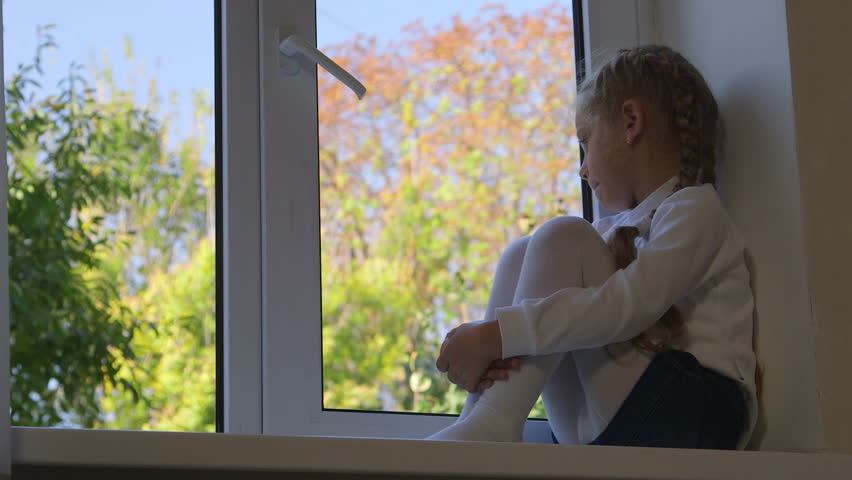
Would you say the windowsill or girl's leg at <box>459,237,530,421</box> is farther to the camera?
girl's leg at <box>459,237,530,421</box>

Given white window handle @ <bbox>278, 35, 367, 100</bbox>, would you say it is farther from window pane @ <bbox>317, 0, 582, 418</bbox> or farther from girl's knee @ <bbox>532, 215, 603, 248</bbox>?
girl's knee @ <bbox>532, 215, 603, 248</bbox>

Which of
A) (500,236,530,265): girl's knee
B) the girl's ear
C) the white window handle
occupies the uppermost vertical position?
the white window handle

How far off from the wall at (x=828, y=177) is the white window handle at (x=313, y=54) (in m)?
0.55

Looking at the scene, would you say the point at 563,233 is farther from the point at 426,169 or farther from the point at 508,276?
the point at 426,169

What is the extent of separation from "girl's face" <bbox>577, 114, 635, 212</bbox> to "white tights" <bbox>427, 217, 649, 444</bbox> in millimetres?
123

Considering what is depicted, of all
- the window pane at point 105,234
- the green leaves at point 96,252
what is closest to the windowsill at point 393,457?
the window pane at point 105,234

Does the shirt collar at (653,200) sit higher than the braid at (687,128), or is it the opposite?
the braid at (687,128)

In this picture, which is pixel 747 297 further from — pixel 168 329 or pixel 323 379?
pixel 168 329

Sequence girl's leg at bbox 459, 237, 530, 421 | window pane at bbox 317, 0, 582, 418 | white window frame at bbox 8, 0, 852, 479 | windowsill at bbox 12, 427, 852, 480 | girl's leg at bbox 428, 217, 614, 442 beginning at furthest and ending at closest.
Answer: window pane at bbox 317, 0, 582, 418 → white window frame at bbox 8, 0, 852, 479 → girl's leg at bbox 459, 237, 530, 421 → girl's leg at bbox 428, 217, 614, 442 → windowsill at bbox 12, 427, 852, 480

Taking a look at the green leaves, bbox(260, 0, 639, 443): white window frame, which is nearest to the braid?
bbox(260, 0, 639, 443): white window frame

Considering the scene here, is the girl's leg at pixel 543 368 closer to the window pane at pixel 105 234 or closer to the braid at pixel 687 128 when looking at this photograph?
the braid at pixel 687 128

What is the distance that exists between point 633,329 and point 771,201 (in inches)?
8.8

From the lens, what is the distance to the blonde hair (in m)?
1.14

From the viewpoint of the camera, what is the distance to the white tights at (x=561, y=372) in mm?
999
